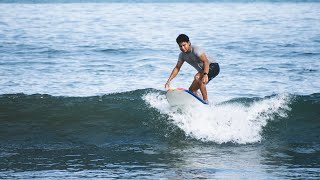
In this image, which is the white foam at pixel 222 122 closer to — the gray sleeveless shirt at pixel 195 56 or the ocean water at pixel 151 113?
the ocean water at pixel 151 113

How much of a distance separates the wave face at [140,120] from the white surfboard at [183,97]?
0.16 m

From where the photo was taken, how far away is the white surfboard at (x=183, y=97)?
1295 centimetres

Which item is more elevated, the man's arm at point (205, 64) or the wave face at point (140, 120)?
the man's arm at point (205, 64)

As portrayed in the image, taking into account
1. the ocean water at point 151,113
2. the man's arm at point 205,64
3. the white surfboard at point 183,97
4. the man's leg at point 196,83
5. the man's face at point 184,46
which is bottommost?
the ocean water at point 151,113

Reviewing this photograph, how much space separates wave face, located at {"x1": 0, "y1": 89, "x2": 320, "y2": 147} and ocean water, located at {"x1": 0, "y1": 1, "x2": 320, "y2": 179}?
0.08 ft

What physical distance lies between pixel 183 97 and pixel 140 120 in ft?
5.76

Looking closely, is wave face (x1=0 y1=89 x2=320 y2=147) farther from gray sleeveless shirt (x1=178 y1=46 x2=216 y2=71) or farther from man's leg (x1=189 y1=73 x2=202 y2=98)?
gray sleeveless shirt (x1=178 y1=46 x2=216 y2=71)

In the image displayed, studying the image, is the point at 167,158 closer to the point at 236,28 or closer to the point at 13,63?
the point at 13,63

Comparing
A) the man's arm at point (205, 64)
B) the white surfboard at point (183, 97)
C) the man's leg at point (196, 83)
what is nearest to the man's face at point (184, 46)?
the man's arm at point (205, 64)

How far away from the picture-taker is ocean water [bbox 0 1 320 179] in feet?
33.9

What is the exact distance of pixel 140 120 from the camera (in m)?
14.5

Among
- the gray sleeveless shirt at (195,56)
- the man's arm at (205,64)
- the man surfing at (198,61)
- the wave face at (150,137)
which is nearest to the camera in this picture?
the wave face at (150,137)

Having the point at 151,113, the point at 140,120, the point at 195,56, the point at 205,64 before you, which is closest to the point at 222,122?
the point at 205,64

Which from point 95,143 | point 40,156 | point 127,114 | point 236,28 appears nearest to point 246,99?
point 127,114
